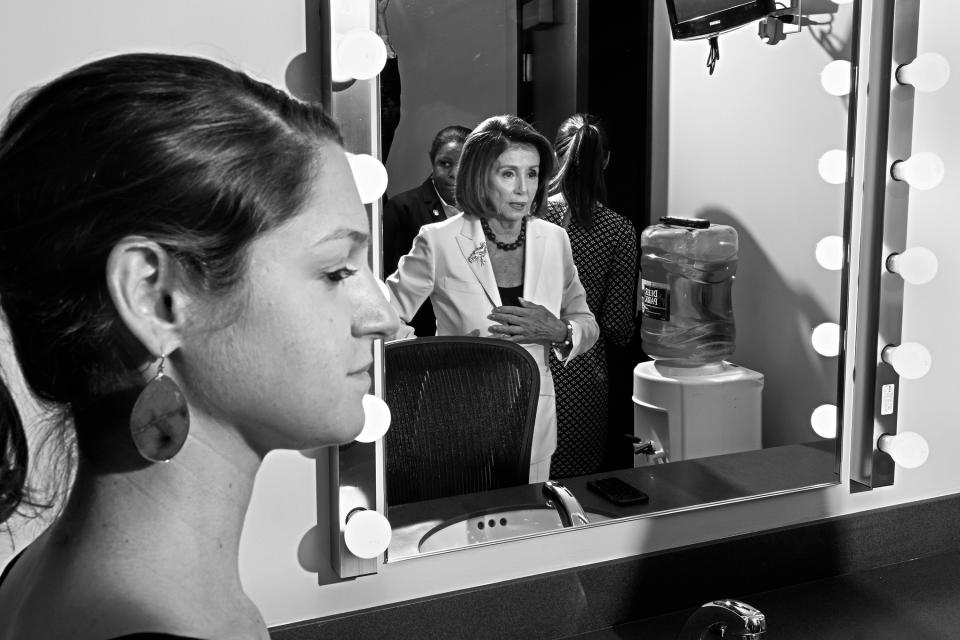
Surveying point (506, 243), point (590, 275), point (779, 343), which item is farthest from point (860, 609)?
point (506, 243)

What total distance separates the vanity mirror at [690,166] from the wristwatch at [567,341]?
3.3 inches

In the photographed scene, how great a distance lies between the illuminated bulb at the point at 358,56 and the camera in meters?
0.90

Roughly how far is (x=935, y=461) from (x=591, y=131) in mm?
755

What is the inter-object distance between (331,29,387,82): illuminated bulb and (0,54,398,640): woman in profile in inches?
16.2

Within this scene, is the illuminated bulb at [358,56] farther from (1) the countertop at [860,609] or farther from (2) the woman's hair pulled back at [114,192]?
(1) the countertop at [860,609]

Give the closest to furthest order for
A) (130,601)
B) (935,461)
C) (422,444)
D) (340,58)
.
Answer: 1. (130,601)
2. (340,58)
3. (422,444)
4. (935,461)

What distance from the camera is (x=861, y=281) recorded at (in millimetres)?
1255

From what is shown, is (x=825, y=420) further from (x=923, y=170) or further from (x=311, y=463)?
(x=311, y=463)

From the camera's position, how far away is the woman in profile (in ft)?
1.42

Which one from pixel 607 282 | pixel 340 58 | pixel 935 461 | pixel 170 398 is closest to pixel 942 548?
pixel 935 461

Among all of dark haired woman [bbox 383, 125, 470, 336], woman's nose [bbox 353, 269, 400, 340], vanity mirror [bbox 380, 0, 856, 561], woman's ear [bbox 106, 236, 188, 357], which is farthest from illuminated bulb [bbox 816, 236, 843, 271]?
woman's ear [bbox 106, 236, 188, 357]

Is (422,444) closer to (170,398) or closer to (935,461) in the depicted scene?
(170,398)

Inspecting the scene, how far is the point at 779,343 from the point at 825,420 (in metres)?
0.14

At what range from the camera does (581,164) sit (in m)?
1.04
